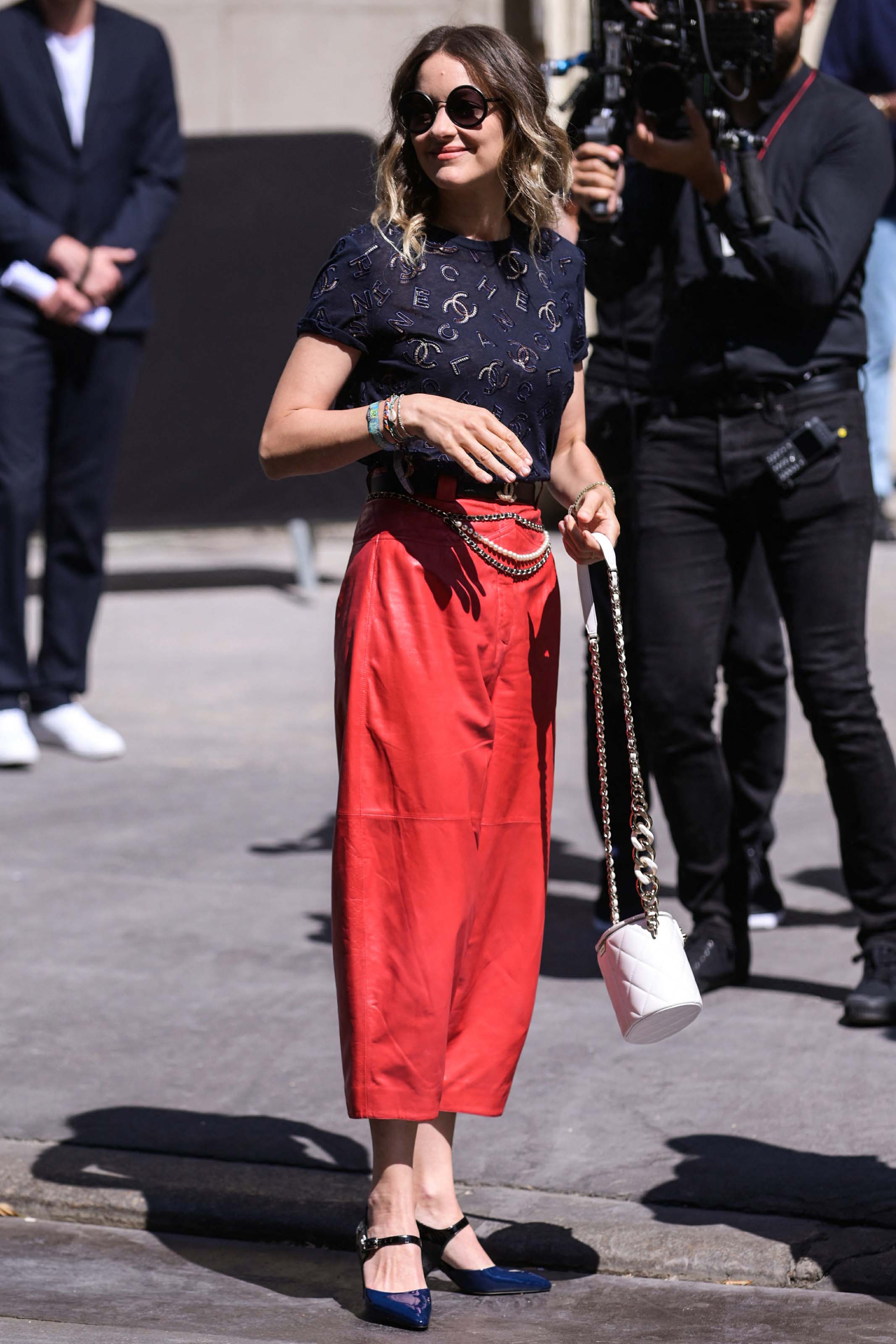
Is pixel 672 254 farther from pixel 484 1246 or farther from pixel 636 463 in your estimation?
pixel 484 1246

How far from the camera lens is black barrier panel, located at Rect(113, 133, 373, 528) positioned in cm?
1021

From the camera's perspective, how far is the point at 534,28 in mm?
11367

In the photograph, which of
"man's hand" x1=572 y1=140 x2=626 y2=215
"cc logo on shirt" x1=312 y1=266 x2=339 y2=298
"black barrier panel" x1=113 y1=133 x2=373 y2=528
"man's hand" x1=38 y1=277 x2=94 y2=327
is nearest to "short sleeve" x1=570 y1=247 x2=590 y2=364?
"cc logo on shirt" x1=312 y1=266 x2=339 y2=298

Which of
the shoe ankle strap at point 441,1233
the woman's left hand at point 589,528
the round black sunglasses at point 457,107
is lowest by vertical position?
the shoe ankle strap at point 441,1233

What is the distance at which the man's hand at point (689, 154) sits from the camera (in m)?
4.45

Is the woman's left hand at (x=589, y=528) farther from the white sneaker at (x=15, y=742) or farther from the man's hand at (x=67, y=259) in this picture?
the man's hand at (x=67, y=259)

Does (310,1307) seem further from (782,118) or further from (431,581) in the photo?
(782,118)

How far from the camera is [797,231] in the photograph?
14.8ft

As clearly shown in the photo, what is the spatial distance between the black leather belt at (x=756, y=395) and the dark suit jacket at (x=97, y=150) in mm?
3020

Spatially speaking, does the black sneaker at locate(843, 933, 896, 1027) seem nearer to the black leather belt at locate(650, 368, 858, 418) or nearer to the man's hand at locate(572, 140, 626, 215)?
the black leather belt at locate(650, 368, 858, 418)

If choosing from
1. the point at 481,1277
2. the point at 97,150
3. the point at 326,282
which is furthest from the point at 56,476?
the point at 481,1277

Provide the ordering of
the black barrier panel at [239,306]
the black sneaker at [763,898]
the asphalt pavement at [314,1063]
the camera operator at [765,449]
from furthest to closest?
the black barrier panel at [239,306] < the black sneaker at [763,898] < the camera operator at [765,449] < the asphalt pavement at [314,1063]

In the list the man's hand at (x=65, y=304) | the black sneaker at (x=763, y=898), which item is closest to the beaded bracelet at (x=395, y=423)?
the black sneaker at (x=763, y=898)

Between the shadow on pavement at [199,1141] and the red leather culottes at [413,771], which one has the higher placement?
the red leather culottes at [413,771]
